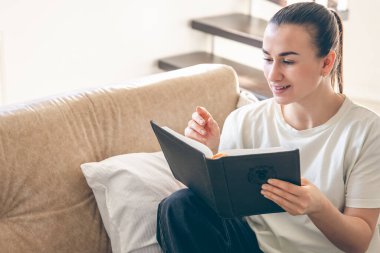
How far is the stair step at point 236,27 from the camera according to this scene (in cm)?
352

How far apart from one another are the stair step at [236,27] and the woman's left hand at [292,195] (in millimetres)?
1973

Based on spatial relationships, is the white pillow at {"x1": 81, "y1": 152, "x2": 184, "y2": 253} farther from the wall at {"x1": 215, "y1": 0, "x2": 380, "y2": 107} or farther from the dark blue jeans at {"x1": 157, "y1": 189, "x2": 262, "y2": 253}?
the wall at {"x1": 215, "y1": 0, "x2": 380, "y2": 107}

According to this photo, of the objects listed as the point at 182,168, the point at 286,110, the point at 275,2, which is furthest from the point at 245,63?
the point at 182,168

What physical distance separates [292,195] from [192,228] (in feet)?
1.05

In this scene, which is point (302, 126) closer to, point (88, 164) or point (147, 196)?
point (147, 196)

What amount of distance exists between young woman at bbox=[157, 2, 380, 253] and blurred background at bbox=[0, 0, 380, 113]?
5.36 feet

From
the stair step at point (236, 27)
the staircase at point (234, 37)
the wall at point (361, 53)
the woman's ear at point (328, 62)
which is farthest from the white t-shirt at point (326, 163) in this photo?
the wall at point (361, 53)

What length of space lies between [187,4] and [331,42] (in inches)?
86.6

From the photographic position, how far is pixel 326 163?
1751 mm

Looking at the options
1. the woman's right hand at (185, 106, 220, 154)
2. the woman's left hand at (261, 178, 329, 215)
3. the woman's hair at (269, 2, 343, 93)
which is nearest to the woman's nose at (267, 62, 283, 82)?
the woman's hair at (269, 2, 343, 93)

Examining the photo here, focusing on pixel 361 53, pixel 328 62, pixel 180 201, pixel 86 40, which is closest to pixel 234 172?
pixel 180 201

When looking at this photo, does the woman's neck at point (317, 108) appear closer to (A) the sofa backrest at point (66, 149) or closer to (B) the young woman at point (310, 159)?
(B) the young woman at point (310, 159)

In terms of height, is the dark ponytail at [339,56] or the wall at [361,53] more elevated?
the dark ponytail at [339,56]

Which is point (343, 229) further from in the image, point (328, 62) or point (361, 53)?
point (361, 53)
